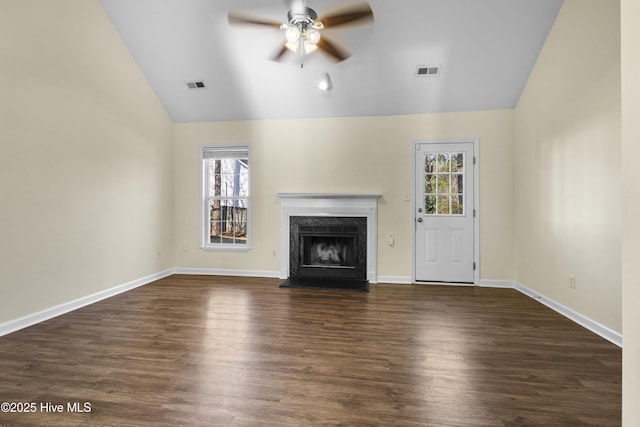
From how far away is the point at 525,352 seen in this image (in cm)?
237

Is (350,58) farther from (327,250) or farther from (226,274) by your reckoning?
(226,274)

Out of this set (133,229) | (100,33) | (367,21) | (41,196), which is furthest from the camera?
(133,229)

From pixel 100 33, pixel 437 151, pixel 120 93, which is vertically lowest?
pixel 437 151

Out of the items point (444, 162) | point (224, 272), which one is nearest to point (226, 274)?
point (224, 272)

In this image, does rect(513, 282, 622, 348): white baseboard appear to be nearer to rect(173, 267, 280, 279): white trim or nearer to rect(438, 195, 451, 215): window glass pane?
rect(438, 195, 451, 215): window glass pane

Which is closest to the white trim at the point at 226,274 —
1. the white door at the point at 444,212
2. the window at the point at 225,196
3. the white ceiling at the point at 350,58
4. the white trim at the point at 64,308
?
the white trim at the point at 64,308

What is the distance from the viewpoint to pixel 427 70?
4.04m

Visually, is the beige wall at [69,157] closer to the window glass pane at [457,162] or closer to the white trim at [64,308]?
the white trim at [64,308]

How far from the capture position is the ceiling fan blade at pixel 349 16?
8.36 ft

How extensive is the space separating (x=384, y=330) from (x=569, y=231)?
7.21 ft

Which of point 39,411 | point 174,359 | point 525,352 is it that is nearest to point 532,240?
point 525,352

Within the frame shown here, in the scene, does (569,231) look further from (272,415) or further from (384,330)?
(272,415)

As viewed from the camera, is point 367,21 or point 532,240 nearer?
point 367,21

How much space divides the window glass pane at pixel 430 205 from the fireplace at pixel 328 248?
3.06 ft
